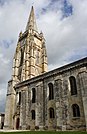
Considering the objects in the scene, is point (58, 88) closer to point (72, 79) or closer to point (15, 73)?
point (72, 79)

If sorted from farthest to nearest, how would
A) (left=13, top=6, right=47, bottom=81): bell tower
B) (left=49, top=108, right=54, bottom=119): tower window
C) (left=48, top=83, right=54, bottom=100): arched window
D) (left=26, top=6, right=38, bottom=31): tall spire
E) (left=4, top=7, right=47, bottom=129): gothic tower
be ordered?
(left=26, top=6, right=38, bottom=31): tall spire, (left=13, top=6, right=47, bottom=81): bell tower, (left=4, top=7, right=47, bottom=129): gothic tower, (left=48, top=83, right=54, bottom=100): arched window, (left=49, top=108, right=54, bottom=119): tower window

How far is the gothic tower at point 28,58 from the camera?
41.1 m

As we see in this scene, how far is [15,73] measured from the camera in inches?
1720

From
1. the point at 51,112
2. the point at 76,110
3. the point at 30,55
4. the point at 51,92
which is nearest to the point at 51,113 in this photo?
the point at 51,112

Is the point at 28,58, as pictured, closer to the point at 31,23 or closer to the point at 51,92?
the point at 31,23

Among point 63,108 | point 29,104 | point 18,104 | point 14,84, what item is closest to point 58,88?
point 63,108

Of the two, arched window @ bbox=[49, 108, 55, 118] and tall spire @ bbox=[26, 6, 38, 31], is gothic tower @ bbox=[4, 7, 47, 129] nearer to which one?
tall spire @ bbox=[26, 6, 38, 31]

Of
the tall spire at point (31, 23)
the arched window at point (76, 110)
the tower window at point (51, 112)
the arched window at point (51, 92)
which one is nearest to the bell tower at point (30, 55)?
the tall spire at point (31, 23)

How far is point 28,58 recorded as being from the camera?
146ft

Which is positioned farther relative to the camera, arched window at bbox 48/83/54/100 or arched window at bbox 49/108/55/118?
arched window at bbox 48/83/54/100

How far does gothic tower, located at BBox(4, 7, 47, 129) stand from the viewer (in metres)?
A: 41.1

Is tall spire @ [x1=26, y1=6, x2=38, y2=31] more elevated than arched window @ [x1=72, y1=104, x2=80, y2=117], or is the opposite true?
tall spire @ [x1=26, y1=6, x2=38, y2=31]

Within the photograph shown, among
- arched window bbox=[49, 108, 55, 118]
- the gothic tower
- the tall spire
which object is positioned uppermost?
the tall spire

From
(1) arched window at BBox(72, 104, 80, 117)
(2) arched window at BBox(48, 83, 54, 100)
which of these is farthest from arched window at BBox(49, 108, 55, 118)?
(1) arched window at BBox(72, 104, 80, 117)
